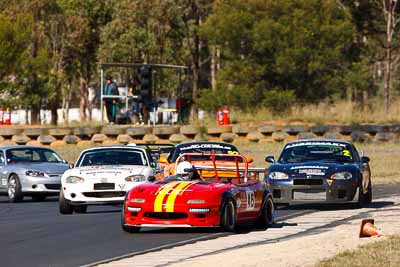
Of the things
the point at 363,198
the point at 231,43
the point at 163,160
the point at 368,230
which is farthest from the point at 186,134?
the point at 368,230

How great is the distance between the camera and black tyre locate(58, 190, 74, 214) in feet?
71.2

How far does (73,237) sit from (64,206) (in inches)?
182

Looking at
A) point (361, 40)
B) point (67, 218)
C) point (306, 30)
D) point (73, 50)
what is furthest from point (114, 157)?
point (73, 50)

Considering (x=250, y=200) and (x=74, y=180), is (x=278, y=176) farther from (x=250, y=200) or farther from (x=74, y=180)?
(x=250, y=200)

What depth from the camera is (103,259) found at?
1438cm

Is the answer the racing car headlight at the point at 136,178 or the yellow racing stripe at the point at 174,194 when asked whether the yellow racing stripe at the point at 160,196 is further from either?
the racing car headlight at the point at 136,178

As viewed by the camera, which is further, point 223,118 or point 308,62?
point 308,62

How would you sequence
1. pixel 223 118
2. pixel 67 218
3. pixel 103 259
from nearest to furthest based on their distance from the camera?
1. pixel 103 259
2. pixel 67 218
3. pixel 223 118

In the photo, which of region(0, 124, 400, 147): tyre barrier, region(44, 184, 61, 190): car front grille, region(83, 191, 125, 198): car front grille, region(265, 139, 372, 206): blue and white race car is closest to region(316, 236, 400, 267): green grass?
region(265, 139, 372, 206): blue and white race car

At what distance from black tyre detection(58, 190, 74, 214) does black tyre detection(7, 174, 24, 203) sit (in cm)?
430

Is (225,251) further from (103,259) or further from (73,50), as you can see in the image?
(73,50)

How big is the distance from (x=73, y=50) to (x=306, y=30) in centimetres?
2161

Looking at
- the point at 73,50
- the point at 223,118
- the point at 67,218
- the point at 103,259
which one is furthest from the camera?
the point at 73,50

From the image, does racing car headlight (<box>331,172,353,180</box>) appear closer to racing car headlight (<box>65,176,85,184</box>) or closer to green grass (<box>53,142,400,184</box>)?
racing car headlight (<box>65,176,85,184</box>)
